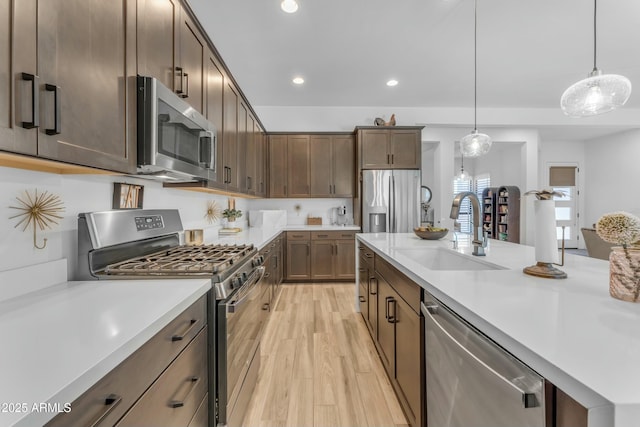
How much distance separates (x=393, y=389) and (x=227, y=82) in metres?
2.78

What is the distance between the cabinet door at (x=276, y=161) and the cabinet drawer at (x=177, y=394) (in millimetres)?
3591

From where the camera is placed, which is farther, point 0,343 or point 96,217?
point 96,217

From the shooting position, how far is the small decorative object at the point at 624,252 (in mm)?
821

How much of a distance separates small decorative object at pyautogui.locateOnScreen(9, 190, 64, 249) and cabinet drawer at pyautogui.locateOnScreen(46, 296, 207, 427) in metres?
0.72

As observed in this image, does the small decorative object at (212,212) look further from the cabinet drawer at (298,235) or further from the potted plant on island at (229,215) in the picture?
the cabinet drawer at (298,235)

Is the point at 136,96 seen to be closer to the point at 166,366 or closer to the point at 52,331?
the point at 52,331

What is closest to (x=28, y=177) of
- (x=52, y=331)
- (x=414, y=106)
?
(x=52, y=331)

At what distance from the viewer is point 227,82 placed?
250 centimetres

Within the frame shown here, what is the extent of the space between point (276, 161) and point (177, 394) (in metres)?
3.99

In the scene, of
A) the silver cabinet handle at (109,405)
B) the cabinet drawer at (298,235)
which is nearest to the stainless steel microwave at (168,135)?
the silver cabinet handle at (109,405)

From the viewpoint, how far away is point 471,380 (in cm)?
84

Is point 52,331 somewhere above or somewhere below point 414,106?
below

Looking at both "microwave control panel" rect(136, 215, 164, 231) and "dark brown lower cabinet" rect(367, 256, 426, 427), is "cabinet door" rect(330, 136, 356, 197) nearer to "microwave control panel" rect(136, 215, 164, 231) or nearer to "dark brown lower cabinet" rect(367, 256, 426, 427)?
"dark brown lower cabinet" rect(367, 256, 426, 427)

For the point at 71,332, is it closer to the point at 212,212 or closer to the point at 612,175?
the point at 212,212
